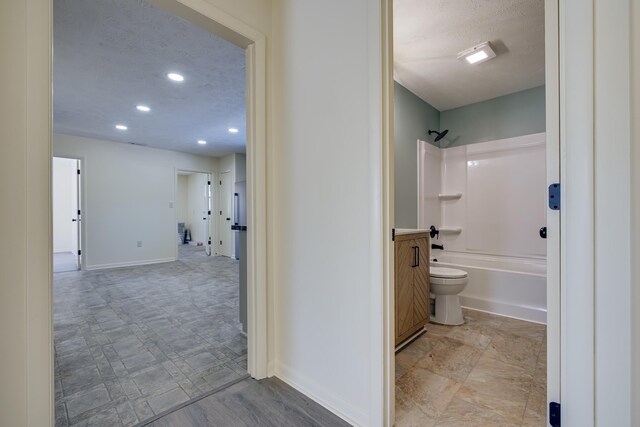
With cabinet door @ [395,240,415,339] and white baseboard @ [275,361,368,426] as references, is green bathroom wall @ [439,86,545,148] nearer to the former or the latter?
cabinet door @ [395,240,415,339]

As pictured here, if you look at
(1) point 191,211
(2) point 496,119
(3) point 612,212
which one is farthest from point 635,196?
(1) point 191,211

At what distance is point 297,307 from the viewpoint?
172cm

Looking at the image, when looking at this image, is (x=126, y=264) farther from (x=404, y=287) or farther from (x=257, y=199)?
(x=404, y=287)

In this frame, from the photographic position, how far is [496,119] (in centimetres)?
350

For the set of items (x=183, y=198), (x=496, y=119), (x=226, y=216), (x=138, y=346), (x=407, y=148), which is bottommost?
(x=138, y=346)

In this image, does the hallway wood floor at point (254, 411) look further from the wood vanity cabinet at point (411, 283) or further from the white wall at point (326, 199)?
the wood vanity cabinet at point (411, 283)

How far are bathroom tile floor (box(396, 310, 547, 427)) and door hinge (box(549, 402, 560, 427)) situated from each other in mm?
568

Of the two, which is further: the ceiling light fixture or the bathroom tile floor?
the ceiling light fixture

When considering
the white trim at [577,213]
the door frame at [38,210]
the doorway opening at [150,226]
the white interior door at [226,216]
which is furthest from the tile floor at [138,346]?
the white interior door at [226,216]

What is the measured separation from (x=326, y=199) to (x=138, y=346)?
2.00 meters

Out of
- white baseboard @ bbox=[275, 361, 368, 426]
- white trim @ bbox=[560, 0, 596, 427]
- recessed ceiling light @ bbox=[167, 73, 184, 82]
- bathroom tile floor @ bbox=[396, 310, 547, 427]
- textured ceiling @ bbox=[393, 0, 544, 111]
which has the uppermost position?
recessed ceiling light @ bbox=[167, 73, 184, 82]

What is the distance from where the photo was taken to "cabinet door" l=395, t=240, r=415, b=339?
6.95 ft

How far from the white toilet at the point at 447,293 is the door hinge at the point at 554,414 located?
1719 millimetres

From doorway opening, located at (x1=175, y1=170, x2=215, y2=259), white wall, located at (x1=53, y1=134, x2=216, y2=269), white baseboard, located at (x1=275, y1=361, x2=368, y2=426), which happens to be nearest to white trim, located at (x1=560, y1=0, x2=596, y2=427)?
white baseboard, located at (x1=275, y1=361, x2=368, y2=426)
